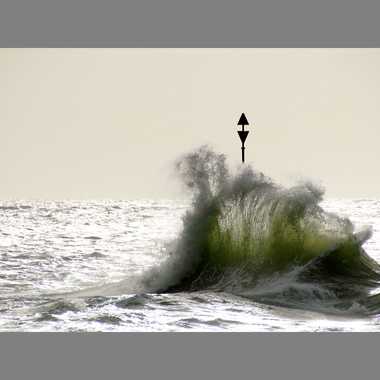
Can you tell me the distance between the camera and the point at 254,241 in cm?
1734

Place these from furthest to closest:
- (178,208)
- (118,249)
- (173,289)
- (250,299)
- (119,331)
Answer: (118,249) → (178,208) → (173,289) → (250,299) → (119,331)

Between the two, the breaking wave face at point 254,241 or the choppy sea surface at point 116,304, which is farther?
the breaking wave face at point 254,241

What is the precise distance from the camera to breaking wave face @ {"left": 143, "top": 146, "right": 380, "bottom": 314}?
15.8 meters

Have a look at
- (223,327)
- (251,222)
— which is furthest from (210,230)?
(223,327)

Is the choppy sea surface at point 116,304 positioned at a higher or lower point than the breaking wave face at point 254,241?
lower

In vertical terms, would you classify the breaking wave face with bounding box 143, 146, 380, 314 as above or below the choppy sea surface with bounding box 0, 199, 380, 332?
above

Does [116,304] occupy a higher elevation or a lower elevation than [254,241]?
lower

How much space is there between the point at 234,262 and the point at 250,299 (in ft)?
10.2

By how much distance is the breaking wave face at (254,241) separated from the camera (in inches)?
621

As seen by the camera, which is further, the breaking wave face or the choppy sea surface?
the breaking wave face

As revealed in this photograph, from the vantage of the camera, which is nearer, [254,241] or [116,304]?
[116,304]

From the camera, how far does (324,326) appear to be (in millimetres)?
11344

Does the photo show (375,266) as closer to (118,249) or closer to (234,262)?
(234,262)

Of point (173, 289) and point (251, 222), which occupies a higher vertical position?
point (251, 222)
